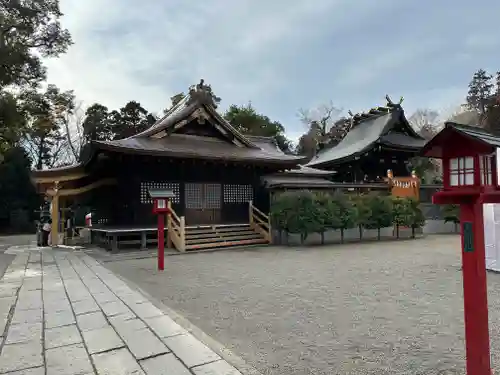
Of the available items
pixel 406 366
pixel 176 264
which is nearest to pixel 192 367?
pixel 406 366

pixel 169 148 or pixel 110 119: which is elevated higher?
pixel 110 119

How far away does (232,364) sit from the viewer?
307 centimetres

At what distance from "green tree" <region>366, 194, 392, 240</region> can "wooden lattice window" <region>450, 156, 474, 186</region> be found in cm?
1236

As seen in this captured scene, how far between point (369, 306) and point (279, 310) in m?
1.28

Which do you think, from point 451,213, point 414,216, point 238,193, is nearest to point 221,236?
point 238,193

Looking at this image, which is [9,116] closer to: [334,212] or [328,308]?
[334,212]

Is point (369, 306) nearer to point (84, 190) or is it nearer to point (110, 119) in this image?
point (84, 190)

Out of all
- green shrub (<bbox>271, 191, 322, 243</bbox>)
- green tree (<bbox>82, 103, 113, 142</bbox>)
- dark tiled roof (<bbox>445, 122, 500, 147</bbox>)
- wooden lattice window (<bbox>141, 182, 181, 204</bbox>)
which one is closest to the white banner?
dark tiled roof (<bbox>445, 122, 500, 147</bbox>)

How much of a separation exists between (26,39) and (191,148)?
11472mm

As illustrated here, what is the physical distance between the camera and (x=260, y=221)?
45.8 ft

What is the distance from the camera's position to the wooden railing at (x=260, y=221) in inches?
533

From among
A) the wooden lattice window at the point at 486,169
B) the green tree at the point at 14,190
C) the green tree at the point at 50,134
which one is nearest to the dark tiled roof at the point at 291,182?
the wooden lattice window at the point at 486,169

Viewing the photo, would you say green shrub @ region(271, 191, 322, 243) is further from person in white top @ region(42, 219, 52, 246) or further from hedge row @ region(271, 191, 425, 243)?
person in white top @ region(42, 219, 52, 246)

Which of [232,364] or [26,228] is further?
[26,228]
